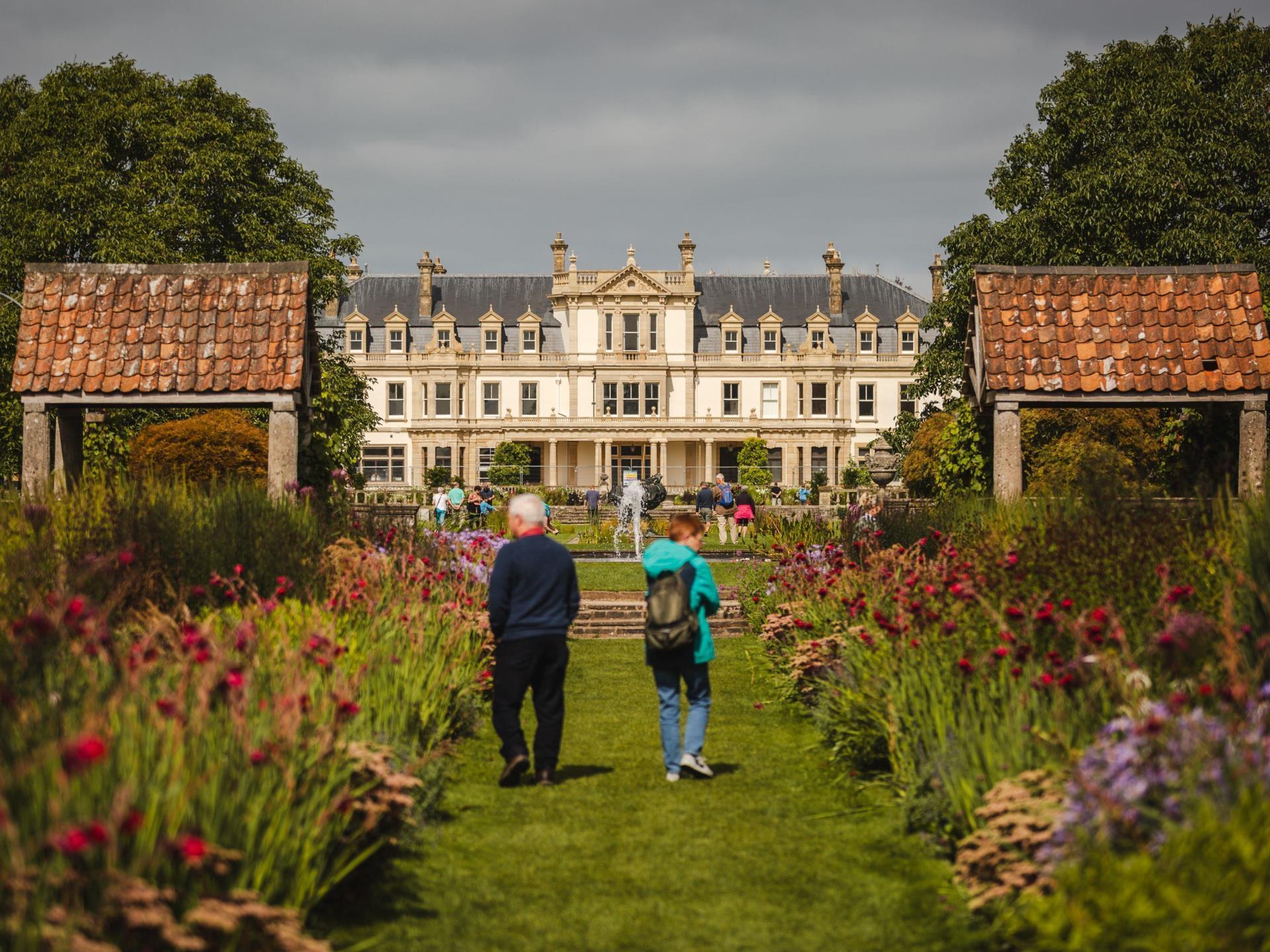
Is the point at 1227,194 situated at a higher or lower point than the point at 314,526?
higher

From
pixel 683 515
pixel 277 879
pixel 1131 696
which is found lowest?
pixel 277 879

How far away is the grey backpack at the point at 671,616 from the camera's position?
8055mm

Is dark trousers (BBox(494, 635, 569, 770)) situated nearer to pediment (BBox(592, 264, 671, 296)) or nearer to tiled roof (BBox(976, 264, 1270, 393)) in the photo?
tiled roof (BBox(976, 264, 1270, 393))

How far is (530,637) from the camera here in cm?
789

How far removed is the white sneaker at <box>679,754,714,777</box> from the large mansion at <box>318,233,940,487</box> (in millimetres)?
57765

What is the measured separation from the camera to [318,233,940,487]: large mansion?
66875 millimetres

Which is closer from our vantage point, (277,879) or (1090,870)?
(1090,870)

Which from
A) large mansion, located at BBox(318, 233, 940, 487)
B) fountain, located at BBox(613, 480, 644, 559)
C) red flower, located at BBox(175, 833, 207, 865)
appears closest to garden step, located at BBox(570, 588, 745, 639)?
fountain, located at BBox(613, 480, 644, 559)

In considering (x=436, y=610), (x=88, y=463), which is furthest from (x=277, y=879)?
(x=88, y=463)

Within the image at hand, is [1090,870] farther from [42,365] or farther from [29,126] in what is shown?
[29,126]

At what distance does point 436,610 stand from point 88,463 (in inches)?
574

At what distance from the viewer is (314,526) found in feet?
36.2

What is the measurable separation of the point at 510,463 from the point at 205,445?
36409 mm

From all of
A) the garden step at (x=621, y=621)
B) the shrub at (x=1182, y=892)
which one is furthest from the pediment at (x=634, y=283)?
the shrub at (x=1182, y=892)
